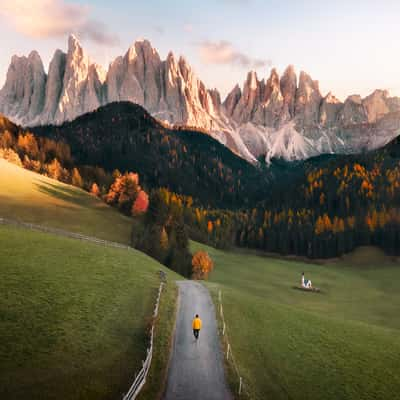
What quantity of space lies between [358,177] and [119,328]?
184725 millimetres

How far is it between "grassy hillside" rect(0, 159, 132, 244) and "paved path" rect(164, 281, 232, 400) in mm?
47215

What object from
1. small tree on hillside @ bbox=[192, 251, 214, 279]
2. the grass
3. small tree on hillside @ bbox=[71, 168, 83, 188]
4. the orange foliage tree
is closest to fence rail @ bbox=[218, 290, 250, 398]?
the grass

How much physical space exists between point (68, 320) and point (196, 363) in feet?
31.7

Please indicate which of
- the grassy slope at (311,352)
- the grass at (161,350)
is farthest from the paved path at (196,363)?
the grassy slope at (311,352)

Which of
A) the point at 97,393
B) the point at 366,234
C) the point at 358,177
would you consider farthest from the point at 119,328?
the point at 358,177

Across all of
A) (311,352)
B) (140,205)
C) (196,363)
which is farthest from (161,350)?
(140,205)

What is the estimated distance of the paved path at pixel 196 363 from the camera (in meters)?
19.9

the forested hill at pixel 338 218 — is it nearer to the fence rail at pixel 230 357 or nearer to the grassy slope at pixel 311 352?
the grassy slope at pixel 311 352

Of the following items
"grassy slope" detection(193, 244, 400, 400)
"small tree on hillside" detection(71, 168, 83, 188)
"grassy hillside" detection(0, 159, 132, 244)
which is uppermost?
"small tree on hillside" detection(71, 168, 83, 188)

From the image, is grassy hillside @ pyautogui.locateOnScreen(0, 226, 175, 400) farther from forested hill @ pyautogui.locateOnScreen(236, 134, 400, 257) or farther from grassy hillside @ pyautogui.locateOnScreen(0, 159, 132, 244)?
forested hill @ pyautogui.locateOnScreen(236, 134, 400, 257)

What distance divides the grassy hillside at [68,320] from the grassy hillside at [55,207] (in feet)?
109

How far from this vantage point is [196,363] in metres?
23.7

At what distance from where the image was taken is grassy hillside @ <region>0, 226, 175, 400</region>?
727 inches

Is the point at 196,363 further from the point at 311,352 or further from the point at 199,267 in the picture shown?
the point at 199,267
